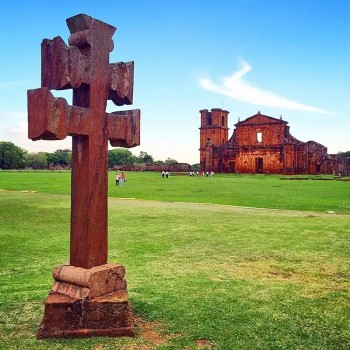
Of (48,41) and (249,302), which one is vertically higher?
(48,41)

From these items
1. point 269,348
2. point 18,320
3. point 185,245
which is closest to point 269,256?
point 185,245

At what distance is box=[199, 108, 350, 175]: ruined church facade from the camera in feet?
206

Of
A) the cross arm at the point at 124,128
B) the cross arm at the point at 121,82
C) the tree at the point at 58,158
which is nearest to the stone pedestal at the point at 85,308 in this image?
the cross arm at the point at 124,128

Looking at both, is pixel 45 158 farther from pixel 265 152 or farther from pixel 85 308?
pixel 85 308

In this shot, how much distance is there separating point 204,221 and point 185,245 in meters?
3.39

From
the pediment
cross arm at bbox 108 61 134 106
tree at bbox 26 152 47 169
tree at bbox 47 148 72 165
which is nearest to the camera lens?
cross arm at bbox 108 61 134 106

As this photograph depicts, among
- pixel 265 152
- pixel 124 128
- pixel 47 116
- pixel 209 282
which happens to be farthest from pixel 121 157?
pixel 47 116

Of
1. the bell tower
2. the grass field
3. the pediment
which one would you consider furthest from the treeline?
the grass field

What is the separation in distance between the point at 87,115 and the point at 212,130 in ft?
231

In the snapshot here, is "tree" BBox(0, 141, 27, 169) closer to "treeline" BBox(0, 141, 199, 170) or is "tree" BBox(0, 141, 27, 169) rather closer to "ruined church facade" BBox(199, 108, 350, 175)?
"treeline" BBox(0, 141, 199, 170)

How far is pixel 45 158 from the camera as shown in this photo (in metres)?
130

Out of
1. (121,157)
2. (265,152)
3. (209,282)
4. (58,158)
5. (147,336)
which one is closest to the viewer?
(147,336)

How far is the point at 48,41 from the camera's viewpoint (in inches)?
135

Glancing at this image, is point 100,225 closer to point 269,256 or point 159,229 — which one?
point 269,256
